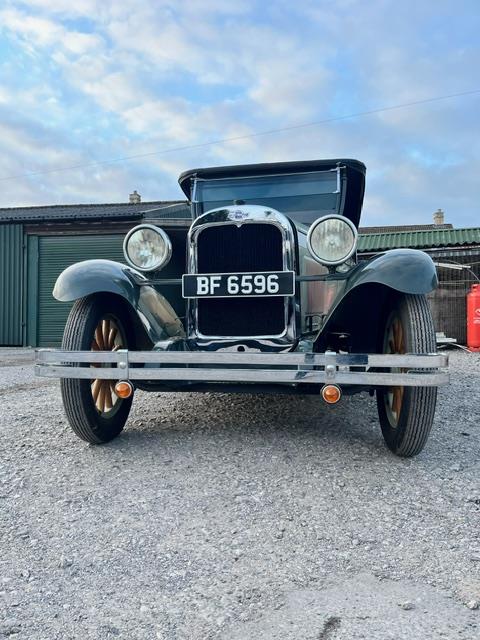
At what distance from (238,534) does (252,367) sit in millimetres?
1018

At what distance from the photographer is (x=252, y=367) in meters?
3.10

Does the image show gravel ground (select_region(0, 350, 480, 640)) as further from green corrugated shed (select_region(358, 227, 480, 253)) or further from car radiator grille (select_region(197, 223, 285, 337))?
green corrugated shed (select_region(358, 227, 480, 253))

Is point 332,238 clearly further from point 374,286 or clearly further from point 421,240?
point 421,240

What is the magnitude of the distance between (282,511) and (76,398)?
59.5 inches

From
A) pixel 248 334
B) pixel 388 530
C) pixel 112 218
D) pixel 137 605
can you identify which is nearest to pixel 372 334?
pixel 248 334

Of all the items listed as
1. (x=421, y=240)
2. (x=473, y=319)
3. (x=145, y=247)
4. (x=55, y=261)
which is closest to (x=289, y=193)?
(x=145, y=247)

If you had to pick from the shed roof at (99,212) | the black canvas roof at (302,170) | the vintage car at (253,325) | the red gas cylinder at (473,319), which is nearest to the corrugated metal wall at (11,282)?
the shed roof at (99,212)

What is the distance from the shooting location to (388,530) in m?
2.38

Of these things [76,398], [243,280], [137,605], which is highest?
[243,280]

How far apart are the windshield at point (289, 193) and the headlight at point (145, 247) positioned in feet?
3.40

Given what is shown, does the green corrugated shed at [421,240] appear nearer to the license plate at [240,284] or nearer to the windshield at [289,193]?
the windshield at [289,193]

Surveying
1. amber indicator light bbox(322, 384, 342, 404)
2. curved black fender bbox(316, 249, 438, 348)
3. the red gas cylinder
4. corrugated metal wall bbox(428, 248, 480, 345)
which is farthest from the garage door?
amber indicator light bbox(322, 384, 342, 404)

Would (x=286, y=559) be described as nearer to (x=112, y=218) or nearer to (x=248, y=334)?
(x=248, y=334)

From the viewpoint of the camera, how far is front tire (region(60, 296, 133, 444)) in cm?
330
